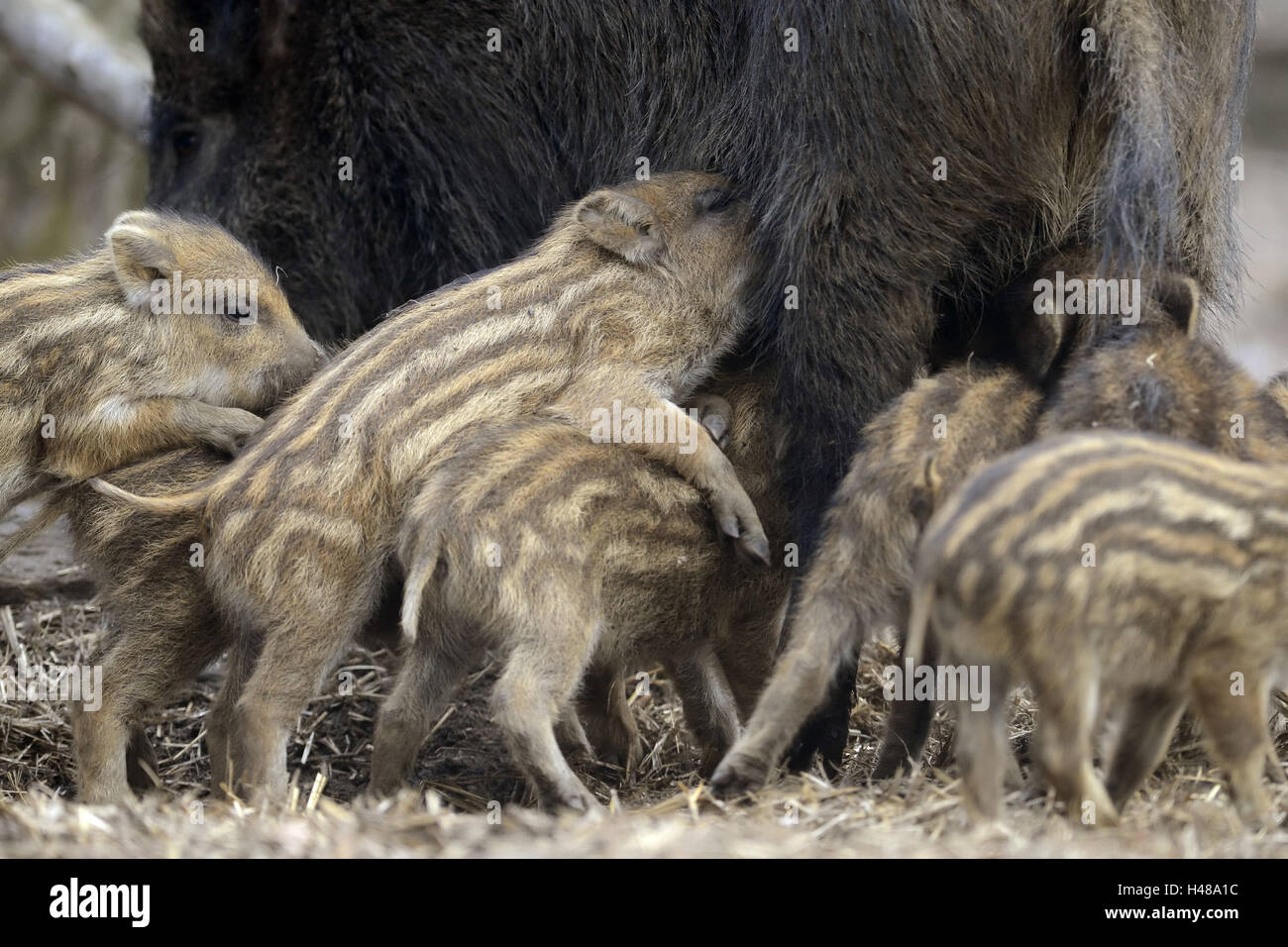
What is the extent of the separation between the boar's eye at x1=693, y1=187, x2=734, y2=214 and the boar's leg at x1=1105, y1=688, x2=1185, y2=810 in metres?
1.63

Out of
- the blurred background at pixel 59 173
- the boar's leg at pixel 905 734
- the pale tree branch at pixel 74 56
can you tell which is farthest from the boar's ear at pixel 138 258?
the blurred background at pixel 59 173

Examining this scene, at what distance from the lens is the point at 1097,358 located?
3211mm

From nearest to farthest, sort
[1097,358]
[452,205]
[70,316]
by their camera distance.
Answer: [1097,358], [70,316], [452,205]

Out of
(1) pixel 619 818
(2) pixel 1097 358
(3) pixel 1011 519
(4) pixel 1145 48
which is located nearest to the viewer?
(3) pixel 1011 519

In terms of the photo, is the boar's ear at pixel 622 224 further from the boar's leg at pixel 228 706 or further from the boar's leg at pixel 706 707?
the boar's leg at pixel 228 706

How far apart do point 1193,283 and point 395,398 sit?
1651 mm

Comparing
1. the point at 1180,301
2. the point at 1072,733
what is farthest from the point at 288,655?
the point at 1180,301

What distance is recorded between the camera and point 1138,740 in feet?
9.51

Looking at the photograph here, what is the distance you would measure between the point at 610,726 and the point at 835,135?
1443 millimetres

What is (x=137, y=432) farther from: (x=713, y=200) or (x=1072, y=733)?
(x=1072, y=733)

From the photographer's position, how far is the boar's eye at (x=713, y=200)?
393 centimetres

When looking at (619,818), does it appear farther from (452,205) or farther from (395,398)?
(452,205)
